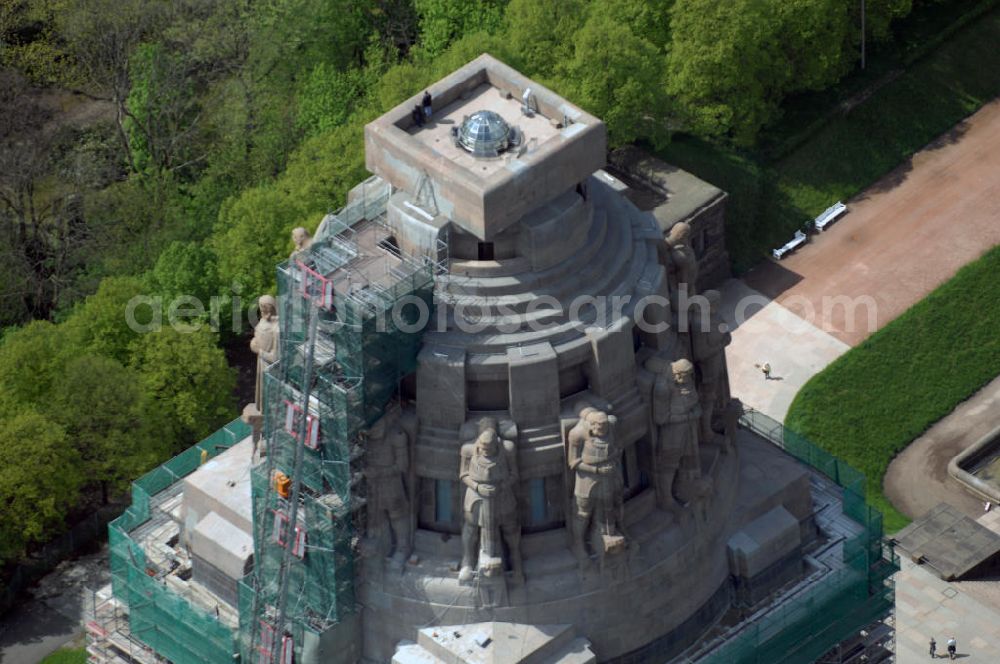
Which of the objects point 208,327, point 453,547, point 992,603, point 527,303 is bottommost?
point 992,603

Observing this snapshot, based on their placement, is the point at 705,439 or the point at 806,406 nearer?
the point at 705,439

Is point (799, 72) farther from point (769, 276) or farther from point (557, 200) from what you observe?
point (557, 200)

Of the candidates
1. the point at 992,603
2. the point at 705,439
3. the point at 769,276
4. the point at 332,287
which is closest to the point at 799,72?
the point at 769,276

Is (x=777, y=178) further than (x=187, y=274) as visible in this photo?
Yes

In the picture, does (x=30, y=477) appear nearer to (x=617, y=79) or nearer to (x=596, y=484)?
(x=617, y=79)

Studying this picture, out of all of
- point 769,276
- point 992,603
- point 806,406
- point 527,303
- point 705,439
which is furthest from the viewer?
point 769,276

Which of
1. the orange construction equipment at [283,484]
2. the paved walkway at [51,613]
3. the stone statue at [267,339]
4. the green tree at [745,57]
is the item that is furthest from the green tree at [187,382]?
the orange construction equipment at [283,484]

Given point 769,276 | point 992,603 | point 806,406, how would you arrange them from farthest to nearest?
point 769,276, point 806,406, point 992,603

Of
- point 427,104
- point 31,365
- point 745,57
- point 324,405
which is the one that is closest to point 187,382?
point 31,365
